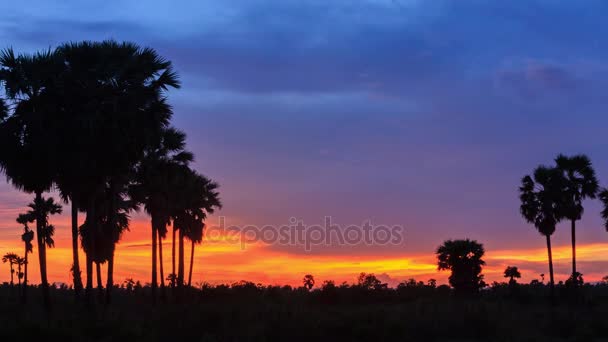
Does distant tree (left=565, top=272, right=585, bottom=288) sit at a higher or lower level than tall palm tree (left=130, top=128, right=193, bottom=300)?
lower

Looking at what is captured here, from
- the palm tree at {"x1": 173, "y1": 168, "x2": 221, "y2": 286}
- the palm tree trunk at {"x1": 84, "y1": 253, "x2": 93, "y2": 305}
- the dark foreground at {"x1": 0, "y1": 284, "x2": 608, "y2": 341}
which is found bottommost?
the dark foreground at {"x1": 0, "y1": 284, "x2": 608, "y2": 341}

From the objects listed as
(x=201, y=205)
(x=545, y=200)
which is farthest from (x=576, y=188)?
(x=201, y=205)

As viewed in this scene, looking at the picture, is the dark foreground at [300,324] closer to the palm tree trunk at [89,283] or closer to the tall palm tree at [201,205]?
the palm tree trunk at [89,283]

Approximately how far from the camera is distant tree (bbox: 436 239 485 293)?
209ft

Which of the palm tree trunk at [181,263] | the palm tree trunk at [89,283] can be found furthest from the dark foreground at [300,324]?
the palm tree trunk at [181,263]

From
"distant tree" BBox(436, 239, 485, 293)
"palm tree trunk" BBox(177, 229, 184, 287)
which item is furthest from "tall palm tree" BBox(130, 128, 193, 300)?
"distant tree" BBox(436, 239, 485, 293)

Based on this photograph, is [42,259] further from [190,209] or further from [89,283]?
[190,209]

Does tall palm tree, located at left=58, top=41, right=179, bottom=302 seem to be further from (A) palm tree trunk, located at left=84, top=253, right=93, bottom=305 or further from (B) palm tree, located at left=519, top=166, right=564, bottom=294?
(B) palm tree, located at left=519, top=166, right=564, bottom=294

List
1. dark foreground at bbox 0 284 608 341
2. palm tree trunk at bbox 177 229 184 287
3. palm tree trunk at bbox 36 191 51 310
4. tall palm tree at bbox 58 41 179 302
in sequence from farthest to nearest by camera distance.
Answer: palm tree trunk at bbox 177 229 184 287
palm tree trunk at bbox 36 191 51 310
tall palm tree at bbox 58 41 179 302
dark foreground at bbox 0 284 608 341

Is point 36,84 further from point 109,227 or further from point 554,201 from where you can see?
point 554,201

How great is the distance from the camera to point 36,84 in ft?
119

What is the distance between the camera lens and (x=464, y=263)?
6391cm

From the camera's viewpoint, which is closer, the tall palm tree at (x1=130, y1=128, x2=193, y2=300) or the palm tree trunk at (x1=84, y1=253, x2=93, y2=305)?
the palm tree trunk at (x1=84, y1=253, x2=93, y2=305)

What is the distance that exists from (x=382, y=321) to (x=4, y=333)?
48.4 feet
